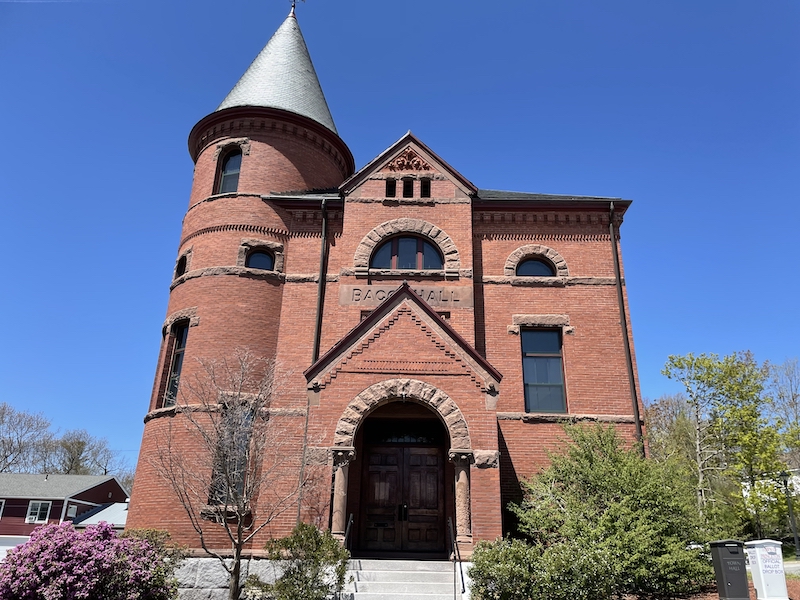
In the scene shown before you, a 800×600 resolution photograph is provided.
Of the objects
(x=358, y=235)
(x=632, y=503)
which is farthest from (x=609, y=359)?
(x=358, y=235)

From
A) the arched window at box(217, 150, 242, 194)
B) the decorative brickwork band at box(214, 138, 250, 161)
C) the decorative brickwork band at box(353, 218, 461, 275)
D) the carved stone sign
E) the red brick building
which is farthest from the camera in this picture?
the decorative brickwork band at box(214, 138, 250, 161)

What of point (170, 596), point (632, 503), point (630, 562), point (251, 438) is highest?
point (251, 438)

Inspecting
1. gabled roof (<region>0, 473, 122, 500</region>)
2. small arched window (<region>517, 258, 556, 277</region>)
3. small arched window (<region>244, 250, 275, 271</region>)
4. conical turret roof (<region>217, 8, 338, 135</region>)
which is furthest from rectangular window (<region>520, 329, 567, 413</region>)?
gabled roof (<region>0, 473, 122, 500</region>)

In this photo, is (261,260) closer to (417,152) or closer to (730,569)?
(417,152)

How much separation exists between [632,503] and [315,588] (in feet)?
20.9

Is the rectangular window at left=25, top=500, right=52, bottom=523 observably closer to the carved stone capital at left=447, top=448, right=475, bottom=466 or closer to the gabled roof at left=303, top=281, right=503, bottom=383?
the gabled roof at left=303, top=281, right=503, bottom=383

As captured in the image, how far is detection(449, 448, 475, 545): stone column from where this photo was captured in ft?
39.1

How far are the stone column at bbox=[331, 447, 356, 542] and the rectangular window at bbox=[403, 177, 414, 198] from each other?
8.81 metres

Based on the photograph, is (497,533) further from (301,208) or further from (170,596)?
(301,208)

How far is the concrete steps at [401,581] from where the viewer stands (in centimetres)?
1076

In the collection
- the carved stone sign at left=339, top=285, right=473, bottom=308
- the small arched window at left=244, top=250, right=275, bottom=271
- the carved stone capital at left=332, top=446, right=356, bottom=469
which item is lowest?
the carved stone capital at left=332, top=446, right=356, bottom=469

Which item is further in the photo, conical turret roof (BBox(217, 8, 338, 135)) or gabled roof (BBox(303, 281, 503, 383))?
conical turret roof (BBox(217, 8, 338, 135))

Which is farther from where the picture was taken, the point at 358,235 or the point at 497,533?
the point at 358,235

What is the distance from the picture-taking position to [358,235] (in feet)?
57.0
